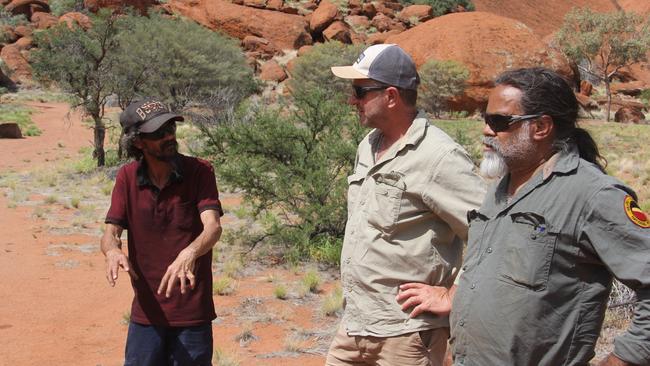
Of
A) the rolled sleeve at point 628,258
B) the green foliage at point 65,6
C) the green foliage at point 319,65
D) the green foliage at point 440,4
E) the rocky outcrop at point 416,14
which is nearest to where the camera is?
the rolled sleeve at point 628,258

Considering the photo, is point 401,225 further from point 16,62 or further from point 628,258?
point 16,62

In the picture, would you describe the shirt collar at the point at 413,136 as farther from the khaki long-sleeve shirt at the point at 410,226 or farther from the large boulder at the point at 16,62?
the large boulder at the point at 16,62

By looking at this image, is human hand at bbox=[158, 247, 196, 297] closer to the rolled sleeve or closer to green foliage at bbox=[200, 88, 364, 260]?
the rolled sleeve

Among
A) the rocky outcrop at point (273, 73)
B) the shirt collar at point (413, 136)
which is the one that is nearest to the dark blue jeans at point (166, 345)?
the shirt collar at point (413, 136)

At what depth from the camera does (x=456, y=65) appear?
27.4 meters

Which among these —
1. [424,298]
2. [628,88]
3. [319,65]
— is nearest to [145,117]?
[424,298]

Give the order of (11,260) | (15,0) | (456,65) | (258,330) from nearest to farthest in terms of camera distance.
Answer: (258,330) < (11,260) < (456,65) < (15,0)

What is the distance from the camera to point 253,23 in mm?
40406

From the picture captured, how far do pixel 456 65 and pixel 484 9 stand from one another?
32.5 meters

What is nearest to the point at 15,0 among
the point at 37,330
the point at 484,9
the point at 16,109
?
the point at 16,109

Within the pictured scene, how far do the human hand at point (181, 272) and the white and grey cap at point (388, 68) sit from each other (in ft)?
3.10

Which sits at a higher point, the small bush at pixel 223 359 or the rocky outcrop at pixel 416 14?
the small bush at pixel 223 359

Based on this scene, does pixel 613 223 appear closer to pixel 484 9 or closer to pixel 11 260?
pixel 11 260

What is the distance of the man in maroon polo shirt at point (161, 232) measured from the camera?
9.48ft
